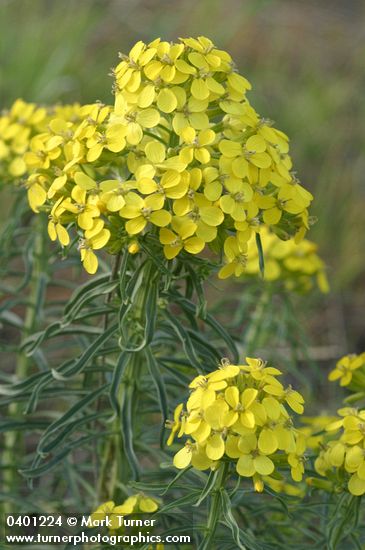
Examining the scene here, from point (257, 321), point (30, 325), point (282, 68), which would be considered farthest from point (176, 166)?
point (282, 68)

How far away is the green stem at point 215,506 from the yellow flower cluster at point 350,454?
1.11 ft

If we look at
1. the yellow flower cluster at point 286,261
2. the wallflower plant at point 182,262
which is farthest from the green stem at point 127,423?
the yellow flower cluster at point 286,261

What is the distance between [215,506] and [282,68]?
6.55 metres

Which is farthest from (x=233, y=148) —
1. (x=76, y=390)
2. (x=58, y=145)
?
(x=76, y=390)

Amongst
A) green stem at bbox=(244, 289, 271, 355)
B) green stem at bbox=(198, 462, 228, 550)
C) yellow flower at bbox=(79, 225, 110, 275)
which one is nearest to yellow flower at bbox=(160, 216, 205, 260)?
yellow flower at bbox=(79, 225, 110, 275)

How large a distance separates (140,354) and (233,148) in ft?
2.36

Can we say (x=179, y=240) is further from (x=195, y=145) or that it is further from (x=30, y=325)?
(x=30, y=325)

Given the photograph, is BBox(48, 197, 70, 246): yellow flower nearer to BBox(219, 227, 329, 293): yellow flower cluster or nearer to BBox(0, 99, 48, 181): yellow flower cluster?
BBox(0, 99, 48, 181): yellow flower cluster

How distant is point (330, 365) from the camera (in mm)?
5379

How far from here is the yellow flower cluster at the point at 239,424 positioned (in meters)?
2.02

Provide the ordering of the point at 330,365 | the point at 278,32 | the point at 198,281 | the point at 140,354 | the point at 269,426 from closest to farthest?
the point at 269,426
the point at 198,281
the point at 140,354
the point at 330,365
the point at 278,32

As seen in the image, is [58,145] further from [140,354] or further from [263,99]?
[263,99]

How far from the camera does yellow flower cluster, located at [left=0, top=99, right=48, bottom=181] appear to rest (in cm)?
311

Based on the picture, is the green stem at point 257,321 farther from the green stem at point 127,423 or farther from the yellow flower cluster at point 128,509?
the yellow flower cluster at point 128,509
